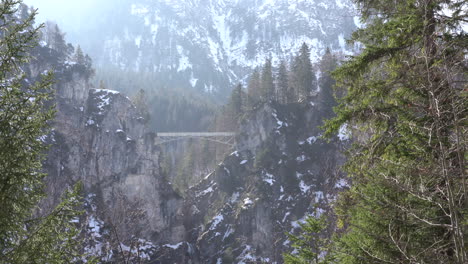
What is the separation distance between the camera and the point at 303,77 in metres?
60.4

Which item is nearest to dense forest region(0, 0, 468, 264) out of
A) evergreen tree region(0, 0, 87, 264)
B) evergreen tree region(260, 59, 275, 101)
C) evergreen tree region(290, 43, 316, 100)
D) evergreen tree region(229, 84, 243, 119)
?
evergreen tree region(0, 0, 87, 264)

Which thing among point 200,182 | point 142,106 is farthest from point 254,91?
point 142,106

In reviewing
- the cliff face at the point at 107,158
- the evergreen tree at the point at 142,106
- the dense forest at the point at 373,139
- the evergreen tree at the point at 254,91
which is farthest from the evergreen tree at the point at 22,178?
the evergreen tree at the point at 142,106

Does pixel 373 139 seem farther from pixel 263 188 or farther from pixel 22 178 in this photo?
pixel 263 188

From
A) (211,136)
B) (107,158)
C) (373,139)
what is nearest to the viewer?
(373,139)

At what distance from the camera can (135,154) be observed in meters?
54.4

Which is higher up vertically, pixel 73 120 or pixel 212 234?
pixel 73 120

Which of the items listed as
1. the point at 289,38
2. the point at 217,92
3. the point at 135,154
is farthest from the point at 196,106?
the point at 289,38

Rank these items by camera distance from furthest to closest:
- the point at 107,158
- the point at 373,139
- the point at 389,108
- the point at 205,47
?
the point at 205,47, the point at 107,158, the point at 373,139, the point at 389,108

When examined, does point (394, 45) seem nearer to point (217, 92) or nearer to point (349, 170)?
point (349, 170)

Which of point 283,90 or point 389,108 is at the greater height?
point 283,90

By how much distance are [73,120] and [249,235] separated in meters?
30.6

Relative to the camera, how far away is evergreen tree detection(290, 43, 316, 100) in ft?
198

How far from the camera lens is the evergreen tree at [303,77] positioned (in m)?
60.3
